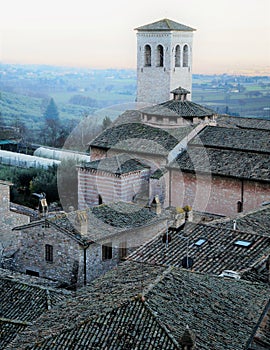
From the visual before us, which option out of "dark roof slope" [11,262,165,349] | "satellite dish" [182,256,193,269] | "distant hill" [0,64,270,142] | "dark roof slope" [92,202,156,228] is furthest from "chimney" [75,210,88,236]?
"distant hill" [0,64,270,142]

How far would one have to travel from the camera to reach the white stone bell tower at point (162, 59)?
2769cm

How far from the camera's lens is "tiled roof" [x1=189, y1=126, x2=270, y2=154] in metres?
20.5

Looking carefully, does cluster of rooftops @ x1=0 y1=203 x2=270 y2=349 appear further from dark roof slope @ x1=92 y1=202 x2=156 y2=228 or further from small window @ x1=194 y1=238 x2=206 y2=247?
dark roof slope @ x1=92 y1=202 x2=156 y2=228

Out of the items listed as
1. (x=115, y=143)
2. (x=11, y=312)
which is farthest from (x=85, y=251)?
(x=115, y=143)

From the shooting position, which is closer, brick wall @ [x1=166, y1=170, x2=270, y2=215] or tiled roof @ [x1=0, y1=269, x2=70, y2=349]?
tiled roof @ [x1=0, y1=269, x2=70, y2=349]

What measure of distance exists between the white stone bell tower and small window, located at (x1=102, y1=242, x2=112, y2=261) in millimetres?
13343

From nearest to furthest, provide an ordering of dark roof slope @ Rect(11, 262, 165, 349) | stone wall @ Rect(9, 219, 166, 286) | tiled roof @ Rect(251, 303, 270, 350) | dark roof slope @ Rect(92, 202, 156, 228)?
tiled roof @ Rect(251, 303, 270, 350) → dark roof slope @ Rect(11, 262, 165, 349) → stone wall @ Rect(9, 219, 166, 286) → dark roof slope @ Rect(92, 202, 156, 228)

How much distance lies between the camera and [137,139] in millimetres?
22219

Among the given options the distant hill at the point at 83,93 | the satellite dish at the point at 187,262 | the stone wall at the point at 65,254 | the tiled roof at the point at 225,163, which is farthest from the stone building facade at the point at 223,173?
the distant hill at the point at 83,93

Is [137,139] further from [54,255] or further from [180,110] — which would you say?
[54,255]

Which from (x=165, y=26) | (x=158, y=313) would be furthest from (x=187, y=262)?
(x=165, y=26)

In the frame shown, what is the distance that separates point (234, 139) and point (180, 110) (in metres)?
2.49

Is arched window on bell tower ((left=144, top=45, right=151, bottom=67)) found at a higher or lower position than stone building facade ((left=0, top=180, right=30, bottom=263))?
higher

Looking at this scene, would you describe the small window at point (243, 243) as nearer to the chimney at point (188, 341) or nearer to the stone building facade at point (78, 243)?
the stone building facade at point (78, 243)
